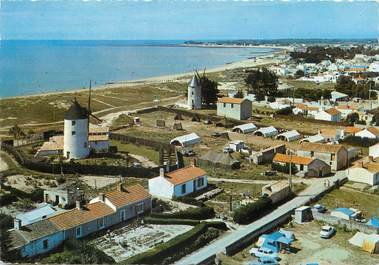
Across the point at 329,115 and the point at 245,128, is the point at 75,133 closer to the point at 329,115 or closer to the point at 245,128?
the point at 245,128

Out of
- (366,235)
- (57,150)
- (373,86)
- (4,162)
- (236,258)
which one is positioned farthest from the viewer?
(373,86)

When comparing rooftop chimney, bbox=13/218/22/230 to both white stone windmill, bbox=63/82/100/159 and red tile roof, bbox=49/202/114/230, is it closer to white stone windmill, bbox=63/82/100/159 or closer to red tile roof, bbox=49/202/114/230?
red tile roof, bbox=49/202/114/230

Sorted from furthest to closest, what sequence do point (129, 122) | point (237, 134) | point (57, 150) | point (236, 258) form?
point (129, 122), point (237, 134), point (57, 150), point (236, 258)

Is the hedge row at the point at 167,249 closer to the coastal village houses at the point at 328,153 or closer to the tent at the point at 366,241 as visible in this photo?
the tent at the point at 366,241

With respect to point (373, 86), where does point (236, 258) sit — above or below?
below

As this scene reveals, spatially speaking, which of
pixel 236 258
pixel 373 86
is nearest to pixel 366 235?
pixel 236 258

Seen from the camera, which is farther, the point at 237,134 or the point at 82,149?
the point at 237,134

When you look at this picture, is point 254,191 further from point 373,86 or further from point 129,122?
point 373,86
